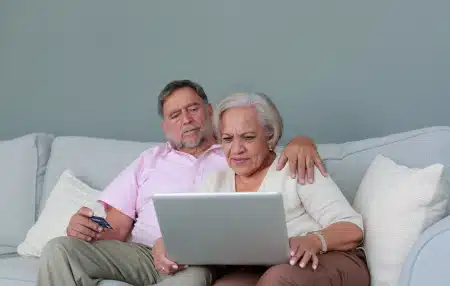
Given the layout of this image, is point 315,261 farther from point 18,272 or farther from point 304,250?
point 18,272

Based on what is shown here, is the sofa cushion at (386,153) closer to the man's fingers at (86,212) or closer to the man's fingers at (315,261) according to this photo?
the man's fingers at (315,261)

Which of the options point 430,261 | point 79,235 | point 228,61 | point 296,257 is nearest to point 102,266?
point 79,235

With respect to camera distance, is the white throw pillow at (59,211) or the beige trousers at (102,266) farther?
the white throw pillow at (59,211)

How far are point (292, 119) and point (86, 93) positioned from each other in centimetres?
101

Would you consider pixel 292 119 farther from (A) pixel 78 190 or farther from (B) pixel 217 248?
(B) pixel 217 248

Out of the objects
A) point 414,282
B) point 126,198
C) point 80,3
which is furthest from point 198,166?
point 80,3

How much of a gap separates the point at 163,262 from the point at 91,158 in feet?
2.98

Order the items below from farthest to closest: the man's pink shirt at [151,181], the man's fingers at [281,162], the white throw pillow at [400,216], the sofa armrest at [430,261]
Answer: the man's pink shirt at [151,181] < the man's fingers at [281,162] < the white throw pillow at [400,216] < the sofa armrest at [430,261]

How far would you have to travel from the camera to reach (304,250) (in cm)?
190

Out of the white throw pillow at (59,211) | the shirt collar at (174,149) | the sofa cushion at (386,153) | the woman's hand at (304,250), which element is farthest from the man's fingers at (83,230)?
the sofa cushion at (386,153)

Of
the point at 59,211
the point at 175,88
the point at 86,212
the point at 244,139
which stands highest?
the point at 175,88

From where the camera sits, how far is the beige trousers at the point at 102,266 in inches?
82.5

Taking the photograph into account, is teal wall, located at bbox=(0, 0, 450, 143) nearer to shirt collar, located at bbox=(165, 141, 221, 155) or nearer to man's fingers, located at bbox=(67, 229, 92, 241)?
shirt collar, located at bbox=(165, 141, 221, 155)

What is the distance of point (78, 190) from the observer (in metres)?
2.80
